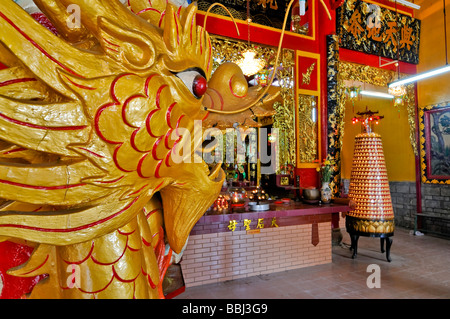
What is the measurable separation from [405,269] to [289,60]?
13.2 ft

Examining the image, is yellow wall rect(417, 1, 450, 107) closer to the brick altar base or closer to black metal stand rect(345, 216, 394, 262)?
black metal stand rect(345, 216, 394, 262)

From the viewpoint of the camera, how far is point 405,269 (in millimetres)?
4293

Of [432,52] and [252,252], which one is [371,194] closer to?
[252,252]

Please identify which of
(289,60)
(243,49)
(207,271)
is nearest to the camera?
(207,271)

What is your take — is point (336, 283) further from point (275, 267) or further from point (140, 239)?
point (140, 239)

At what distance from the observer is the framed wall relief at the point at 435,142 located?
648 centimetres

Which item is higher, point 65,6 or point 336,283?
point 65,6

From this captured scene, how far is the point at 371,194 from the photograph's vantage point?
4.48 metres

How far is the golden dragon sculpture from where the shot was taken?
0.50m

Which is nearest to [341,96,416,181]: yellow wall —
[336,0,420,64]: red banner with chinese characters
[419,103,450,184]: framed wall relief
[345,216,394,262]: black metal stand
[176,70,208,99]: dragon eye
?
[419,103,450,184]: framed wall relief

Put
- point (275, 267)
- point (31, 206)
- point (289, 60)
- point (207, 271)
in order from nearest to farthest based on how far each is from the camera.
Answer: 1. point (31, 206)
2. point (207, 271)
3. point (275, 267)
4. point (289, 60)

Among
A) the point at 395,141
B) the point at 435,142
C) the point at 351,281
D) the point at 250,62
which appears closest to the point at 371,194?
the point at 351,281

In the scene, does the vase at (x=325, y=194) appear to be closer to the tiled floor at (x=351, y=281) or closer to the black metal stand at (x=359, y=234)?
the black metal stand at (x=359, y=234)

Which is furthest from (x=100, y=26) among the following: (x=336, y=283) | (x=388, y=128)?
(x=388, y=128)
